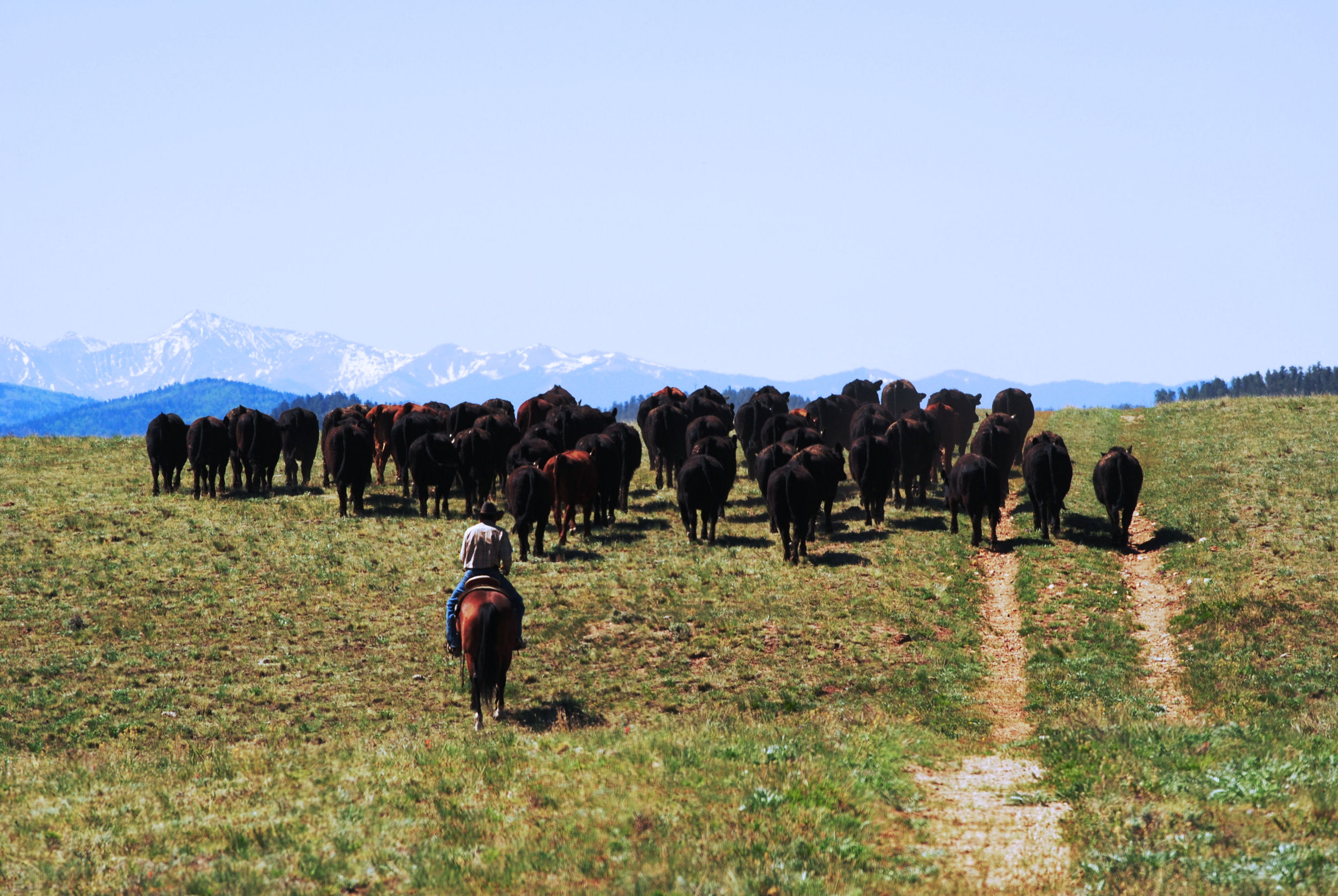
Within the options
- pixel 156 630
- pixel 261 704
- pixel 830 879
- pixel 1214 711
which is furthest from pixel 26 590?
pixel 1214 711

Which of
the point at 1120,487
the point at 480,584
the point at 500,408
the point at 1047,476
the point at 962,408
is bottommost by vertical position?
the point at 480,584

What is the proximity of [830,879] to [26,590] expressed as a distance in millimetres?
19405

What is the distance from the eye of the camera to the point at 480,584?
15.2 metres

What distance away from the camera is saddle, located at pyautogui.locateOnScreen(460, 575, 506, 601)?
15.1 metres

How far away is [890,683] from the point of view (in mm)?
16875

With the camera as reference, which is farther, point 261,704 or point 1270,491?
point 1270,491

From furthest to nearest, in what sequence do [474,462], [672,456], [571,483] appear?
[672,456] < [474,462] < [571,483]

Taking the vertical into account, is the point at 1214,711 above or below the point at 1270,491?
below

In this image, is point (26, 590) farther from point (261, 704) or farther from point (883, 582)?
point (883, 582)

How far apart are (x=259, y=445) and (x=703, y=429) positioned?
539 inches

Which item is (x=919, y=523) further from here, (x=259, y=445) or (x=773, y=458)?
(x=259, y=445)

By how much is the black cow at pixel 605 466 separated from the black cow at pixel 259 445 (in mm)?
11002

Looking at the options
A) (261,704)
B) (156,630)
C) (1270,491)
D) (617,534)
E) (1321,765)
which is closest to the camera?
(1321,765)

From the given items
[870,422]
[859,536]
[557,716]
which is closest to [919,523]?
[859,536]
